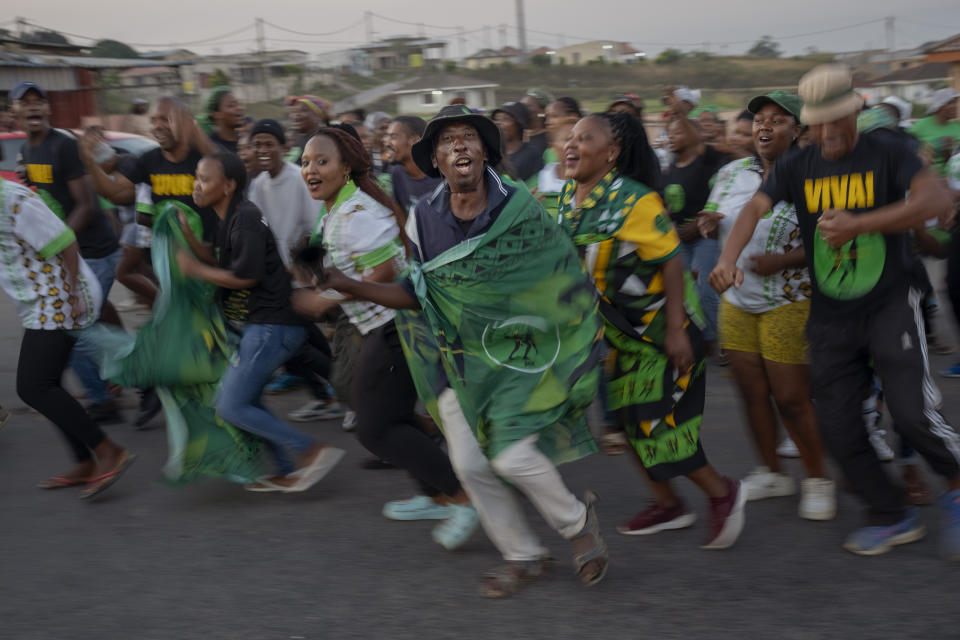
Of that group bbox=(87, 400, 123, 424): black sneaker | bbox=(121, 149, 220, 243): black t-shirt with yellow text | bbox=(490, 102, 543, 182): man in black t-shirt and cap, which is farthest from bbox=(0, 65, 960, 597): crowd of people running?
bbox=(490, 102, 543, 182): man in black t-shirt and cap

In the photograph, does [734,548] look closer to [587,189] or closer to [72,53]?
[587,189]

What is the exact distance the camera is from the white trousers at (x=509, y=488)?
331 cm

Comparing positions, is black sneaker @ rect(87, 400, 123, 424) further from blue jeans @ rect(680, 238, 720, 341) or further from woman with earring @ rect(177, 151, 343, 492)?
blue jeans @ rect(680, 238, 720, 341)

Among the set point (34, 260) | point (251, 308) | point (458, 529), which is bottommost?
point (458, 529)

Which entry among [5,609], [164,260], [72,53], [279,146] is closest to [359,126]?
[279,146]

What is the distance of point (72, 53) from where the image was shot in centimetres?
3116

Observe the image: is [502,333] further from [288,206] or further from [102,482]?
[288,206]

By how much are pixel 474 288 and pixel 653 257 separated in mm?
752

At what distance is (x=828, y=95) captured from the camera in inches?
136

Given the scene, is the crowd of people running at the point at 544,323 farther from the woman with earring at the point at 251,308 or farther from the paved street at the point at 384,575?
the paved street at the point at 384,575

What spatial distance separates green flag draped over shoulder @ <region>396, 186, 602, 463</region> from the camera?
3.28m

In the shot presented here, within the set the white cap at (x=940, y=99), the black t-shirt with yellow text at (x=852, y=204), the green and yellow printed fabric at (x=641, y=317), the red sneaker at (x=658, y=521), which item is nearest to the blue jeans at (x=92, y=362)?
the green and yellow printed fabric at (x=641, y=317)

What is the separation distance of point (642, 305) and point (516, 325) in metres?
0.63

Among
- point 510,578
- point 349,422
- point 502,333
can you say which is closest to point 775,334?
point 502,333
